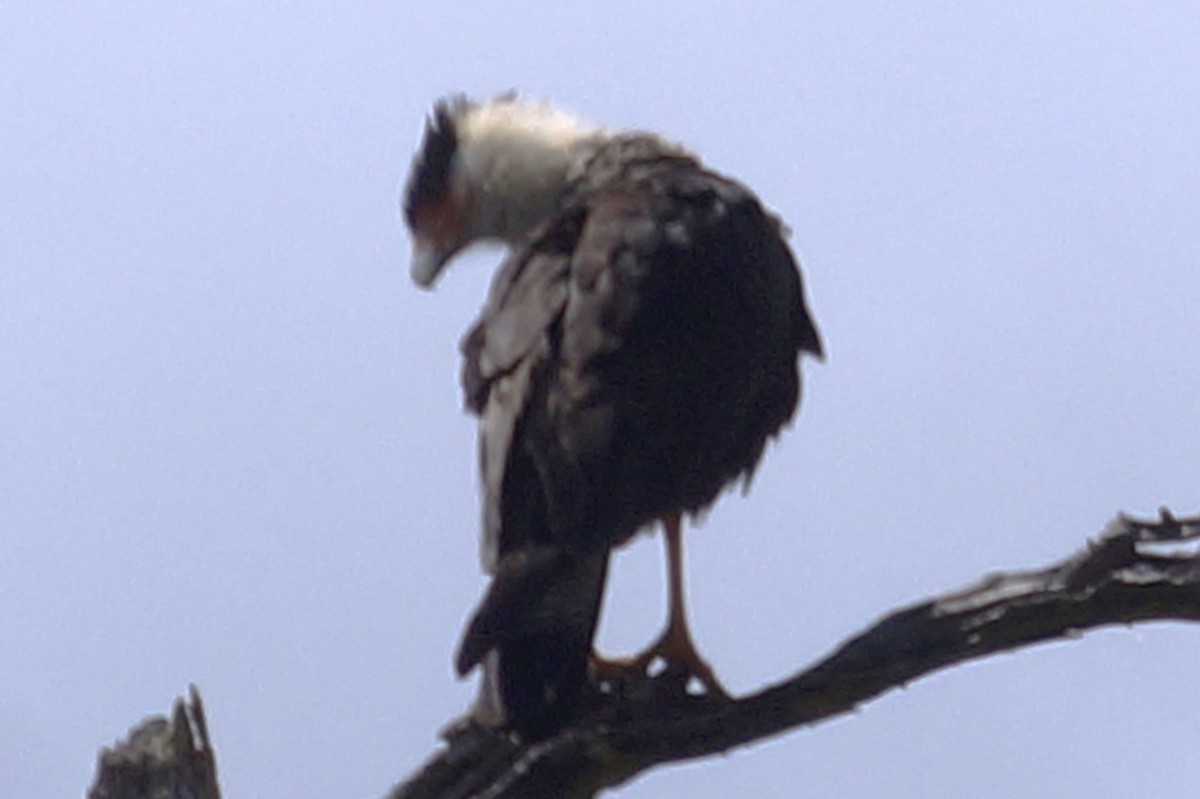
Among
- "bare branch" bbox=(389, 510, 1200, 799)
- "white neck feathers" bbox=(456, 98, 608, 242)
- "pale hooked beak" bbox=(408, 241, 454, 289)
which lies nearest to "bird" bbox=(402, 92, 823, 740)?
"bare branch" bbox=(389, 510, 1200, 799)

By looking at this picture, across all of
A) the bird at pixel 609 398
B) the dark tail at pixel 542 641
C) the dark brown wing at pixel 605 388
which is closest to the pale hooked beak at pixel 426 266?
the bird at pixel 609 398

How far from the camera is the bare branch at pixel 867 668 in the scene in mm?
3350

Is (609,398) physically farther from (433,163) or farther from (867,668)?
(433,163)

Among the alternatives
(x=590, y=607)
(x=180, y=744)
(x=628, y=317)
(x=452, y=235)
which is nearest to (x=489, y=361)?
(x=628, y=317)

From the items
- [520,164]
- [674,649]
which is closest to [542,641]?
[674,649]

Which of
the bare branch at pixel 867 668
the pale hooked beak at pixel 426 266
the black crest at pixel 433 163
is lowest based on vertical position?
the bare branch at pixel 867 668

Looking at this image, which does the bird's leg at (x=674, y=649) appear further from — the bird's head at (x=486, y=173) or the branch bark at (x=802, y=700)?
the bird's head at (x=486, y=173)

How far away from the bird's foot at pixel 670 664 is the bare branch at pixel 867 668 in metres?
0.57

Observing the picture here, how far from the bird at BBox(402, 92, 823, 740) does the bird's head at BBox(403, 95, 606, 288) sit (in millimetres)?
450

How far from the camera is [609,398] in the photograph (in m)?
3.68

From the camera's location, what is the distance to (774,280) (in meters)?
4.18

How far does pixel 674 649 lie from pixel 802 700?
0.91 meters

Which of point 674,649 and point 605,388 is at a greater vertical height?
point 605,388

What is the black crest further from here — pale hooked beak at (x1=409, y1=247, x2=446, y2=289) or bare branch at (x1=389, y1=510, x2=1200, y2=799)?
bare branch at (x1=389, y1=510, x2=1200, y2=799)
